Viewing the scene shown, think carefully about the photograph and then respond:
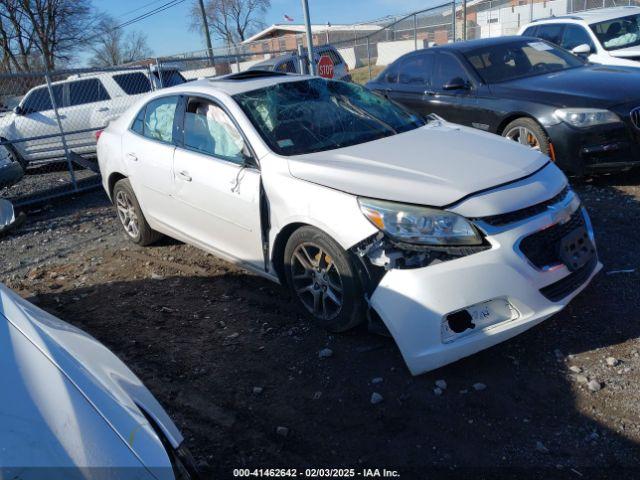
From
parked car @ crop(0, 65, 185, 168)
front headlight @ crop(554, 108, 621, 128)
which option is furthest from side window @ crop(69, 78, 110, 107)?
front headlight @ crop(554, 108, 621, 128)

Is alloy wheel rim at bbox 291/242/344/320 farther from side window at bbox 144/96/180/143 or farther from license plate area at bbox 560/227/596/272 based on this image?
side window at bbox 144/96/180/143

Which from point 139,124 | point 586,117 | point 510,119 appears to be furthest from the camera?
point 510,119

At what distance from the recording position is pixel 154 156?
4980mm

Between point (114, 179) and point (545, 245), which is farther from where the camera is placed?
point (114, 179)

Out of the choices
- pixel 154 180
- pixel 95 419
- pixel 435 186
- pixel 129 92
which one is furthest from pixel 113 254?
pixel 129 92

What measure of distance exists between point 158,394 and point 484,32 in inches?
1207

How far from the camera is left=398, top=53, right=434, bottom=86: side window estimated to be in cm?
768

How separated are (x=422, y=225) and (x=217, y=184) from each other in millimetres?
1736

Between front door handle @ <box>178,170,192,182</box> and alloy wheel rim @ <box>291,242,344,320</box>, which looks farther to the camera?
front door handle @ <box>178,170,192,182</box>

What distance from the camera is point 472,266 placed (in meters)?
3.05

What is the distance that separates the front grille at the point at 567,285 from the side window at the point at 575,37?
24.0 ft

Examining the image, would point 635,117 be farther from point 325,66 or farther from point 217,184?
point 325,66

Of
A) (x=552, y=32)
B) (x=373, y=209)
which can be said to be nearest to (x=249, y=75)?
(x=373, y=209)

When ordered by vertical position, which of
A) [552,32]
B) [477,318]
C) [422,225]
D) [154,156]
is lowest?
[477,318]
